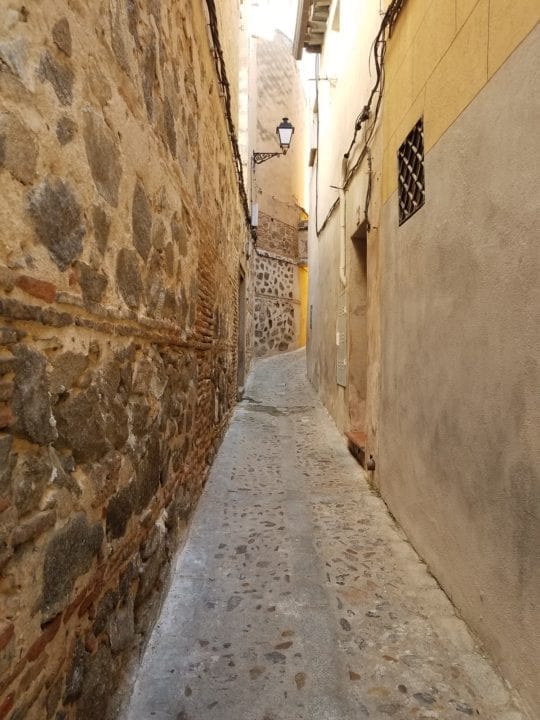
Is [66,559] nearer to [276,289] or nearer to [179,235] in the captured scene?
[179,235]

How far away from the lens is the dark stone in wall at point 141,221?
5.43 ft

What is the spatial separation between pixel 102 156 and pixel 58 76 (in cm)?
28

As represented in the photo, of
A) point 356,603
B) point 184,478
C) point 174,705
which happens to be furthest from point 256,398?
point 174,705

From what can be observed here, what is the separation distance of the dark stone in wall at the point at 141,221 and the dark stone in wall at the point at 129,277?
0.08 metres

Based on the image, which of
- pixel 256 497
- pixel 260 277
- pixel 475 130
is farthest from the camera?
pixel 260 277

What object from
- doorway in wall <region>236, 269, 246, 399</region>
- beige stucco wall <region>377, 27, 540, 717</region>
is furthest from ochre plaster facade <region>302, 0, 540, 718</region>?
doorway in wall <region>236, 269, 246, 399</region>

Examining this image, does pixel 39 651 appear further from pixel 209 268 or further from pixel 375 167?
pixel 375 167

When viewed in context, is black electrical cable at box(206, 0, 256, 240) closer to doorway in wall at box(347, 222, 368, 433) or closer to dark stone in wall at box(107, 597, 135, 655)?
doorway in wall at box(347, 222, 368, 433)

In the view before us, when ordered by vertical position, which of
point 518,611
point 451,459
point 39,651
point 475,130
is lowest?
point 518,611

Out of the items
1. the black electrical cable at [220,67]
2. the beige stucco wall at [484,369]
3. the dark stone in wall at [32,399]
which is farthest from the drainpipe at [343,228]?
the dark stone in wall at [32,399]

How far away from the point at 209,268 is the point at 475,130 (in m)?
2.13

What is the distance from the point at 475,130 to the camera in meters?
1.88

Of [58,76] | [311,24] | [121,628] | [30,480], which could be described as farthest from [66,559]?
[311,24]

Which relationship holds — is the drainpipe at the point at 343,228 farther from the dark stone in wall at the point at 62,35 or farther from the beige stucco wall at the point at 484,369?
the dark stone in wall at the point at 62,35
